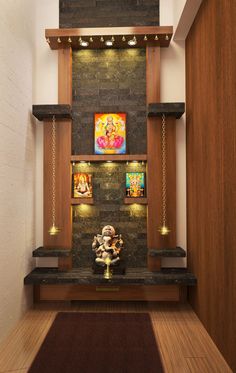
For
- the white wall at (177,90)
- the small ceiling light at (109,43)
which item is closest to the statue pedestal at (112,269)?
the white wall at (177,90)

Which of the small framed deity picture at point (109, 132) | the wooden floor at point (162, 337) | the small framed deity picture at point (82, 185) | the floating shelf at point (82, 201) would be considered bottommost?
the wooden floor at point (162, 337)

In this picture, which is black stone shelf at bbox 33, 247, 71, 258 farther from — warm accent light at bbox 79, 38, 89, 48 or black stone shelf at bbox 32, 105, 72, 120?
warm accent light at bbox 79, 38, 89, 48

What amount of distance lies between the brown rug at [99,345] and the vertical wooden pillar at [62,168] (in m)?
0.85

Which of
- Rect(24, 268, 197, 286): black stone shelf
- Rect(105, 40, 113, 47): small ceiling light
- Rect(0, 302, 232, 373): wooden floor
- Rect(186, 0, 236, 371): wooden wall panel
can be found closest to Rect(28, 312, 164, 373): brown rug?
Rect(0, 302, 232, 373): wooden floor

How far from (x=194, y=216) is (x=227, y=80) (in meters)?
1.42

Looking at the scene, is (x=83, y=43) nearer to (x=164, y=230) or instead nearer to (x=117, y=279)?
(x=164, y=230)

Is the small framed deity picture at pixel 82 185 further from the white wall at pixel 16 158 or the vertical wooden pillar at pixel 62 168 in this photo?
the white wall at pixel 16 158

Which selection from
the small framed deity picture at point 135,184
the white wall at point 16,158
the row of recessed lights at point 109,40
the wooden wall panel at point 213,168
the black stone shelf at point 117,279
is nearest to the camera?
the wooden wall panel at point 213,168

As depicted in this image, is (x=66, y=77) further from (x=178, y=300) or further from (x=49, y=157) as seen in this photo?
(x=178, y=300)

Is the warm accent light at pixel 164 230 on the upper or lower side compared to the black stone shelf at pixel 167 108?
lower

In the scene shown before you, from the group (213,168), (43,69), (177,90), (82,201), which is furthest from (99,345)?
(43,69)

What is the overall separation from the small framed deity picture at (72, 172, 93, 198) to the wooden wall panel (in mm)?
1122

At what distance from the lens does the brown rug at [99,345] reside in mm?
2180

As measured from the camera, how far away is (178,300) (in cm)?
335
